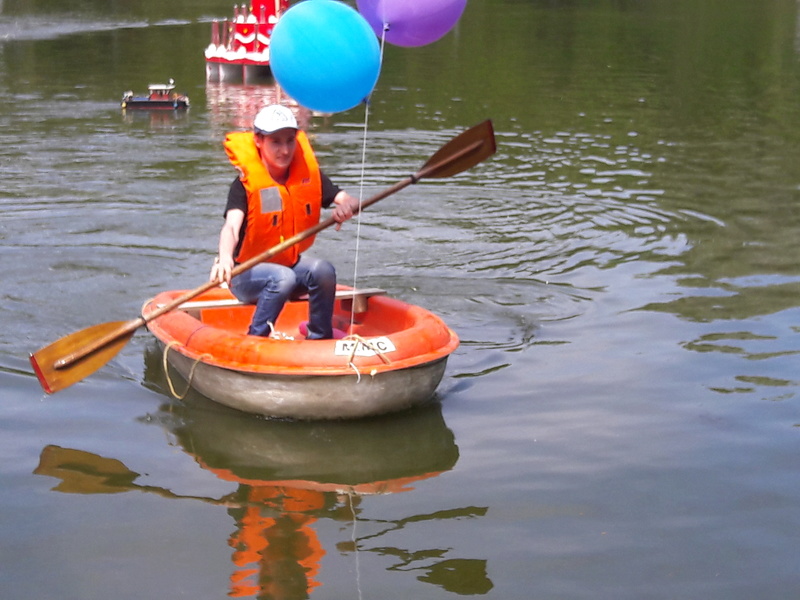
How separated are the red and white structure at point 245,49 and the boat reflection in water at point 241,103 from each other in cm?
39

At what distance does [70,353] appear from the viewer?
6.35 metres

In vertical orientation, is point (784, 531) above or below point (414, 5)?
below

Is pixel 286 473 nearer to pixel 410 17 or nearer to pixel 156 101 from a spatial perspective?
pixel 410 17

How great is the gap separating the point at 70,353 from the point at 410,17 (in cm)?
262

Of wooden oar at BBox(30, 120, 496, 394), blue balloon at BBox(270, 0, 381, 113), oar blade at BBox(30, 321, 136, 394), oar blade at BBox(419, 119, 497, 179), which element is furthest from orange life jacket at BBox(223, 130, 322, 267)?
oar blade at BBox(30, 321, 136, 394)

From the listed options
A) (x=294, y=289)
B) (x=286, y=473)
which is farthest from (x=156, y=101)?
(x=286, y=473)

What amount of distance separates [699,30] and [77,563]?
24.8 m

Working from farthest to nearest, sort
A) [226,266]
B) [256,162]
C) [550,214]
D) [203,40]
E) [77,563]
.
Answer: [203,40]
[550,214]
[256,162]
[226,266]
[77,563]

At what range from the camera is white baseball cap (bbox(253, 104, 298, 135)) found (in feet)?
20.7

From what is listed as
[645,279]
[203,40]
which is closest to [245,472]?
[645,279]

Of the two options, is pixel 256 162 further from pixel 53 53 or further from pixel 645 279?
pixel 53 53

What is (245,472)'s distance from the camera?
570cm

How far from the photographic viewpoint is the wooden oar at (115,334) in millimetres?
6262

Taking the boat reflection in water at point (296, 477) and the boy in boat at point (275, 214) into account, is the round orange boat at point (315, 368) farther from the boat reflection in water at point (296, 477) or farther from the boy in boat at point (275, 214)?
the boy in boat at point (275, 214)
